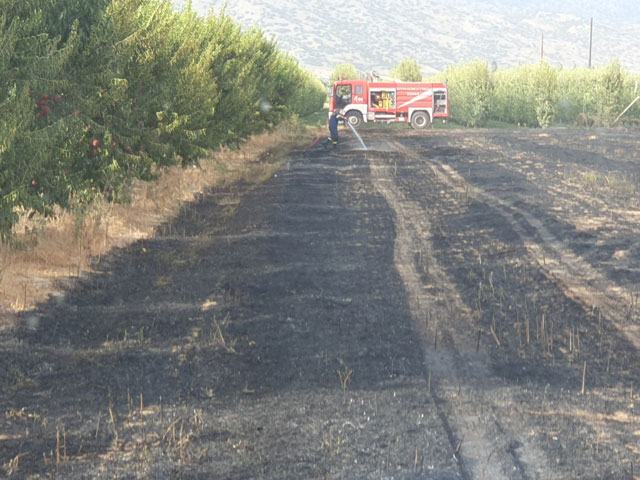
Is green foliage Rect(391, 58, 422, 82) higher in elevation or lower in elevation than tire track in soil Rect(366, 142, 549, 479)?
higher

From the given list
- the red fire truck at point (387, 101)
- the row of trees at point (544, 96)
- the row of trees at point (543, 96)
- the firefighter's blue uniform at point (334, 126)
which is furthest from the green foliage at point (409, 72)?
the firefighter's blue uniform at point (334, 126)

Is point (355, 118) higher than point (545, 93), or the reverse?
point (545, 93)

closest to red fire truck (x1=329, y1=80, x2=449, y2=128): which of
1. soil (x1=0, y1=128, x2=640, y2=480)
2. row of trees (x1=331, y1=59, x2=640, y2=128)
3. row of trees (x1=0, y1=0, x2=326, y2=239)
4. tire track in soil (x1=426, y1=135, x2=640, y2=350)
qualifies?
row of trees (x1=331, y1=59, x2=640, y2=128)

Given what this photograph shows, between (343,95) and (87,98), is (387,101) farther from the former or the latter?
(87,98)

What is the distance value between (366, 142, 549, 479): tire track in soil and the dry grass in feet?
13.7

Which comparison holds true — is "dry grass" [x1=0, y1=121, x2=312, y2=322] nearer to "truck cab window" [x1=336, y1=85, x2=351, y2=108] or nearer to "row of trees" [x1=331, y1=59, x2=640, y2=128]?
"truck cab window" [x1=336, y1=85, x2=351, y2=108]

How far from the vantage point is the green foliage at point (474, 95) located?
57.3 metres

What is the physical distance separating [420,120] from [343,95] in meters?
5.23

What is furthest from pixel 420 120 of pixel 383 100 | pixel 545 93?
pixel 545 93

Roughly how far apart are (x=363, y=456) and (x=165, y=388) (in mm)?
1949

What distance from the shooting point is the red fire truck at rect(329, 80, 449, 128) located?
1914 inches

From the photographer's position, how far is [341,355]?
6.82 metres

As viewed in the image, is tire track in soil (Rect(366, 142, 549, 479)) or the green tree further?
the green tree

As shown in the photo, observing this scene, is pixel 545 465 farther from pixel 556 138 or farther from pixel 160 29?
pixel 556 138
